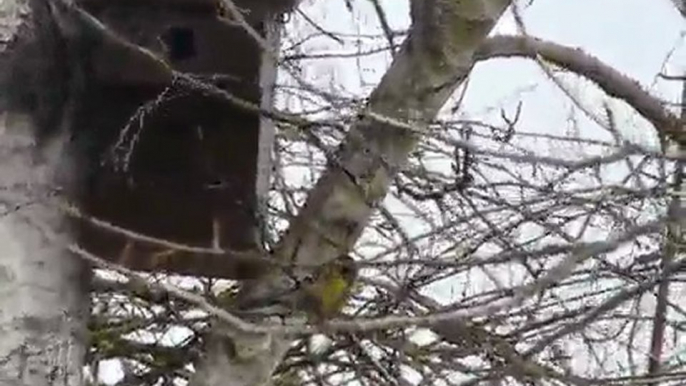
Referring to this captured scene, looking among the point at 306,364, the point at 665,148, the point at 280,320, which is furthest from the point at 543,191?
the point at 306,364

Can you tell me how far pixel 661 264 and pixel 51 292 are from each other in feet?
1.77

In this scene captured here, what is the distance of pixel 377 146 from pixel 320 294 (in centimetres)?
13

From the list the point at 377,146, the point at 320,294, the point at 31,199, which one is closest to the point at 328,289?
the point at 320,294

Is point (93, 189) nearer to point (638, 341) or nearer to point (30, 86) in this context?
point (30, 86)

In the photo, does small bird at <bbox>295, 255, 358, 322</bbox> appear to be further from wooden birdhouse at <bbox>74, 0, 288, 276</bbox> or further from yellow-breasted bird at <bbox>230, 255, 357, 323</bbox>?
wooden birdhouse at <bbox>74, 0, 288, 276</bbox>

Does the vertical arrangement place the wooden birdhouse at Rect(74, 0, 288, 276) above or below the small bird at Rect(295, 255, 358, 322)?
above

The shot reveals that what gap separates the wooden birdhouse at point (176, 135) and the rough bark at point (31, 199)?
5cm

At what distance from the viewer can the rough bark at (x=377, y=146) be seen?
94 centimetres

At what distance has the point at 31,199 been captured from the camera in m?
0.93

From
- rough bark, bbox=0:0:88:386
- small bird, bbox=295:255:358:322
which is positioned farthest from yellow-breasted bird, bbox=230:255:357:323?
rough bark, bbox=0:0:88:386

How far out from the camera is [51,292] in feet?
3.14

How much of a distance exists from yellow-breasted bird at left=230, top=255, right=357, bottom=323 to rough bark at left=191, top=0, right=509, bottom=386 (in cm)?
2

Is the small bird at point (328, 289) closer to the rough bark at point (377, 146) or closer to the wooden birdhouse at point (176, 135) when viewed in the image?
the rough bark at point (377, 146)

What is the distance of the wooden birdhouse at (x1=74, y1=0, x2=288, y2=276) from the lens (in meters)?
1.01
